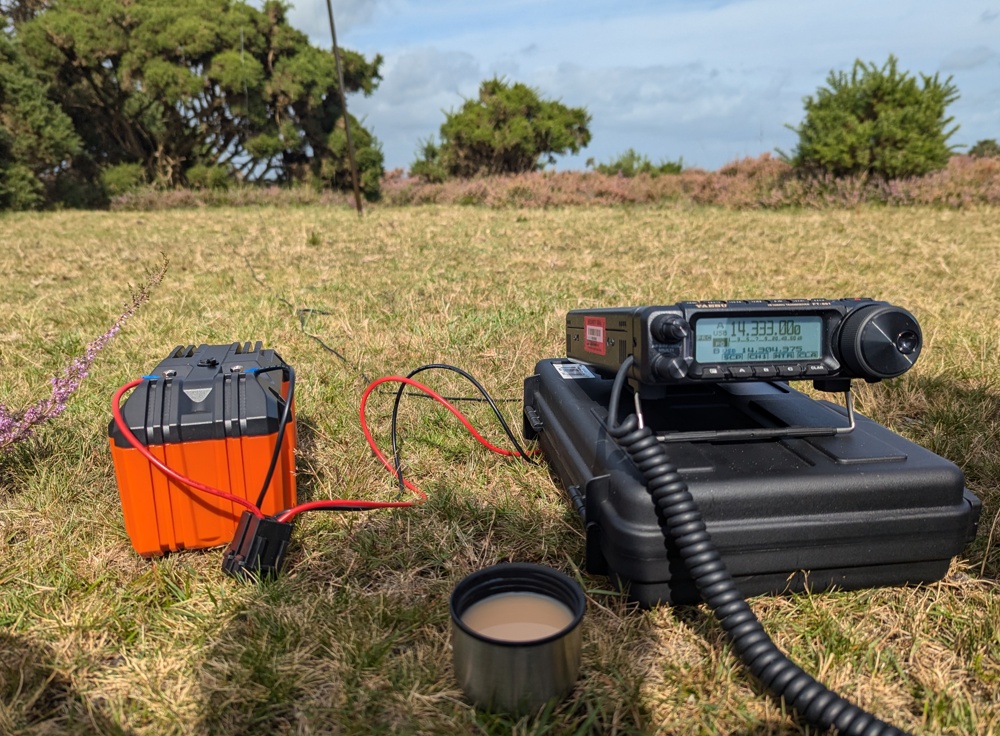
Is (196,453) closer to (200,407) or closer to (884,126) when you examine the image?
(200,407)

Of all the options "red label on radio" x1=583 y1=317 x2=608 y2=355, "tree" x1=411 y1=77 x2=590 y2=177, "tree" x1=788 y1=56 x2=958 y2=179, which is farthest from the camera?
"tree" x1=411 y1=77 x2=590 y2=177

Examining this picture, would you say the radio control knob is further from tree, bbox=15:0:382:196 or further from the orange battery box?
tree, bbox=15:0:382:196

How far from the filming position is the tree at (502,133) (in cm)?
1889

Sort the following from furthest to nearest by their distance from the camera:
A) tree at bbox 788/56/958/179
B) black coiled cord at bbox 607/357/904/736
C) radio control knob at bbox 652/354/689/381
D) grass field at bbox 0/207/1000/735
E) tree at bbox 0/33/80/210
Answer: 1. tree at bbox 0/33/80/210
2. tree at bbox 788/56/958/179
3. radio control knob at bbox 652/354/689/381
4. grass field at bbox 0/207/1000/735
5. black coiled cord at bbox 607/357/904/736

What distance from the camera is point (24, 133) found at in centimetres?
1344

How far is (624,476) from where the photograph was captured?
144 cm

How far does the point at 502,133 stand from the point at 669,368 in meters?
18.8

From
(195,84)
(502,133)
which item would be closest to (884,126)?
(502,133)

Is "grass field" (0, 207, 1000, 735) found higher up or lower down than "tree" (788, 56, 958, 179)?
lower down

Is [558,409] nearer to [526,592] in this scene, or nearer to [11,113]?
[526,592]

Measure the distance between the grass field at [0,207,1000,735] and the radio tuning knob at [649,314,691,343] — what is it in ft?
2.09

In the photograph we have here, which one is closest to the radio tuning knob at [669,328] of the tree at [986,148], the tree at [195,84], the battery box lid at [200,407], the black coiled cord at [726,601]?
the black coiled cord at [726,601]

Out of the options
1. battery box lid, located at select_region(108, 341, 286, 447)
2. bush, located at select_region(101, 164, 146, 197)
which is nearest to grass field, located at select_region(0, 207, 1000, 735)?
battery box lid, located at select_region(108, 341, 286, 447)

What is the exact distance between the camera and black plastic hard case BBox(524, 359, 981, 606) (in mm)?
1396
